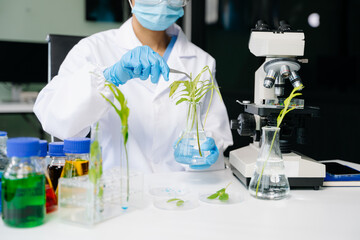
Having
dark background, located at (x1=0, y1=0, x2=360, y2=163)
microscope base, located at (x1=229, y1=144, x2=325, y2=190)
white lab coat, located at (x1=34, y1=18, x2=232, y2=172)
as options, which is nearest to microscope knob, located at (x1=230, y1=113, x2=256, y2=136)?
microscope base, located at (x1=229, y1=144, x2=325, y2=190)

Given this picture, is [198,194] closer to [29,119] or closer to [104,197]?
[104,197]

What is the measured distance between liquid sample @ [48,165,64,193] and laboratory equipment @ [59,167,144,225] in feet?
0.44

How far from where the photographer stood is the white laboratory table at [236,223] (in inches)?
28.4

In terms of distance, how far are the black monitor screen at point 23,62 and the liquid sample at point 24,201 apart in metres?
3.05

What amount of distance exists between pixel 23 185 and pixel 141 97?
0.91 metres

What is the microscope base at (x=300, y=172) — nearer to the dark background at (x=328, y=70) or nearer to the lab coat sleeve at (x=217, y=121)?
the lab coat sleeve at (x=217, y=121)

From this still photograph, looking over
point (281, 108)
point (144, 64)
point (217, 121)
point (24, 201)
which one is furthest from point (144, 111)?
point (24, 201)

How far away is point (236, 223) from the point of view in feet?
2.60

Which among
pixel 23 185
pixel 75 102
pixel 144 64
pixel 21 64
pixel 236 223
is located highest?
pixel 21 64

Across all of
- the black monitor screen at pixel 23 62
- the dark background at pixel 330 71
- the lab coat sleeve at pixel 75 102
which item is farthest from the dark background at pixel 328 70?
the black monitor screen at pixel 23 62

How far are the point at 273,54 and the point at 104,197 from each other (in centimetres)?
67

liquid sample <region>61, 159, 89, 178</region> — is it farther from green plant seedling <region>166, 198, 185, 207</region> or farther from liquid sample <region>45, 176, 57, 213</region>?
green plant seedling <region>166, 198, 185, 207</region>

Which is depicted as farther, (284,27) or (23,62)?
(23,62)

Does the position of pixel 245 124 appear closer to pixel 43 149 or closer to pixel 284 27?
pixel 284 27
